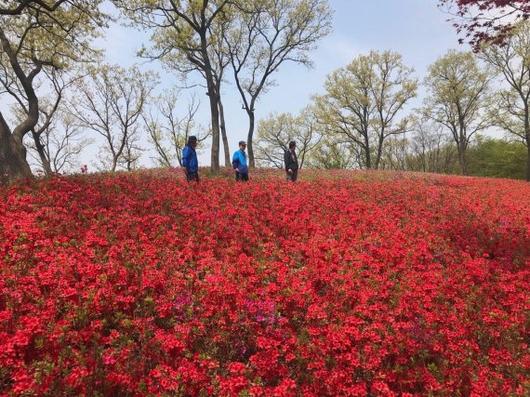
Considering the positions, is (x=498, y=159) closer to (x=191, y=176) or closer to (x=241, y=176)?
(x=241, y=176)

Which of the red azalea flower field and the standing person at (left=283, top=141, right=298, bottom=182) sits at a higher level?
the standing person at (left=283, top=141, right=298, bottom=182)

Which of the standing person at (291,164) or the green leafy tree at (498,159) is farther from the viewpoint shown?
the green leafy tree at (498,159)

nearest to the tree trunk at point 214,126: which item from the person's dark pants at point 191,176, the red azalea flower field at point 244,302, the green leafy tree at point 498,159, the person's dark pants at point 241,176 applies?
the person's dark pants at point 241,176

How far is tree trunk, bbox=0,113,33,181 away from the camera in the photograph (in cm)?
1219

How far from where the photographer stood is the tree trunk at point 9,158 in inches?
480

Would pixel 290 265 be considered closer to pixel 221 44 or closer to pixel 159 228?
pixel 159 228

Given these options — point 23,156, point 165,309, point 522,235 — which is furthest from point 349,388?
point 23,156

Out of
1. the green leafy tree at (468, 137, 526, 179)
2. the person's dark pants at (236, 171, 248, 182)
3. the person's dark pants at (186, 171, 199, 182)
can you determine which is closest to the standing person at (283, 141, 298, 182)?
the person's dark pants at (236, 171, 248, 182)

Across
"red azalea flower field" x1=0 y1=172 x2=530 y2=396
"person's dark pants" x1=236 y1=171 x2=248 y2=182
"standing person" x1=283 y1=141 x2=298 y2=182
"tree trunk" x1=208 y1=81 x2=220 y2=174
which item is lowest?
"red azalea flower field" x1=0 y1=172 x2=530 y2=396

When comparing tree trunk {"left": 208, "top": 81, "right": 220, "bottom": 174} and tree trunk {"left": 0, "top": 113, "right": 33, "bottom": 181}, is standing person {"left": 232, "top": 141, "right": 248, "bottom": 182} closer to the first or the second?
tree trunk {"left": 208, "top": 81, "right": 220, "bottom": 174}

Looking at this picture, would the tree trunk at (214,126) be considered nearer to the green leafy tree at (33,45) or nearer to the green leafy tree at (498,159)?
the green leafy tree at (33,45)

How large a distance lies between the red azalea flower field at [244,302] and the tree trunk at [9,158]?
76.8 inches

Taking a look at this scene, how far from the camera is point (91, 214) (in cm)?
918

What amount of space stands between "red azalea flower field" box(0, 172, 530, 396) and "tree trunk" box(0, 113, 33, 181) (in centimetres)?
195
